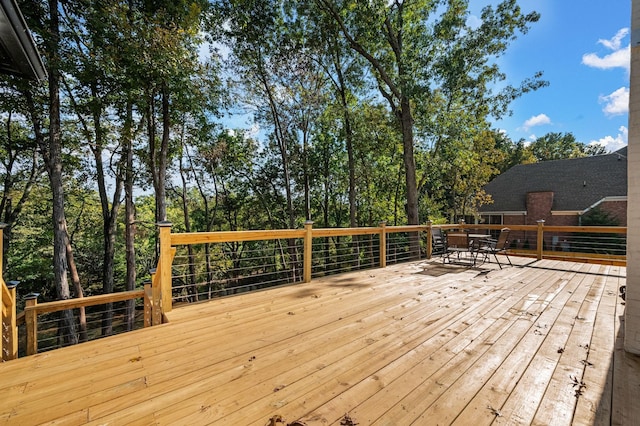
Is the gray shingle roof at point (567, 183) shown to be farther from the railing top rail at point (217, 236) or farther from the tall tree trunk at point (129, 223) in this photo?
the tall tree trunk at point (129, 223)

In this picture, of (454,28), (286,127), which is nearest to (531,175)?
(454,28)

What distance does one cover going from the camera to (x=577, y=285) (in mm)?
4488

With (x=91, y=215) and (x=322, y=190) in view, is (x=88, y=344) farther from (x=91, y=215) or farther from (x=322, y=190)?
(x=91, y=215)

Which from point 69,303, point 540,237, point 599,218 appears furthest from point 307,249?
point 599,218

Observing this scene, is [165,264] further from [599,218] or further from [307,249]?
[599,218]

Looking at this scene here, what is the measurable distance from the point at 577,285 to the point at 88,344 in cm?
670

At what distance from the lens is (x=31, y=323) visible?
2.86m

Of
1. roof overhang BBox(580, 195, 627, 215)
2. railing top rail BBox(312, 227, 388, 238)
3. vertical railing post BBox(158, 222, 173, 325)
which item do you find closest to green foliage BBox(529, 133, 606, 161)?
roof overhang BBox(580, 195, 627, 215)

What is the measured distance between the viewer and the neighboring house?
535 inches

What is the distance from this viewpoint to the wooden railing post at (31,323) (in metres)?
2.76

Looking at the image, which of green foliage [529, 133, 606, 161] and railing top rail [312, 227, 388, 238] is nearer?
railing top rail [312, 227, 388, 238]

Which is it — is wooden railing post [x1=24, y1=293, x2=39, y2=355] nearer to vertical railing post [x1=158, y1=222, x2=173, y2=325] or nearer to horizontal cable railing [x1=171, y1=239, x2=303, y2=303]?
vertical railing post [x1=158, y1=222, x2=173, y2=325]

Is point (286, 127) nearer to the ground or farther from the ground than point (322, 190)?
farther from the ground

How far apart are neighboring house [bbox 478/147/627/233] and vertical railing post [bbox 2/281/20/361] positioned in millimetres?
16235
